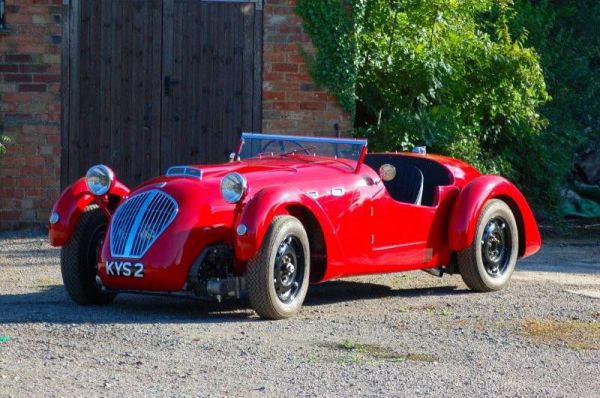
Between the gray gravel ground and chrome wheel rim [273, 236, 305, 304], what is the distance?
7.5 inches

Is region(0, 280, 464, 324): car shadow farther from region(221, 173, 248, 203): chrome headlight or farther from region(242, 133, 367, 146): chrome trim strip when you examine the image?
region(242, 133, 367, 146): chrome trim strip

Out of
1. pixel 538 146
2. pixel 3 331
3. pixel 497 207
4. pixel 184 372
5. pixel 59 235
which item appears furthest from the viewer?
pixel 538 146

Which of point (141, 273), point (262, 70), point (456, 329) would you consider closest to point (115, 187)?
point (141, 273)

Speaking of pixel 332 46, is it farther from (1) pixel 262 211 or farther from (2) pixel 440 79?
(1) pixel 262 211

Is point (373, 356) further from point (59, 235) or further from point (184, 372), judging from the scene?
point (59, 235)

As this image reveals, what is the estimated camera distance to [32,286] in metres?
10.1

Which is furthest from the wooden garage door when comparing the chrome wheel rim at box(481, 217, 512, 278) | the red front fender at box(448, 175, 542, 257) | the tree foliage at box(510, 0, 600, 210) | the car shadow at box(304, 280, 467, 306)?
Answer: the chrome wheel rim at box(481, 217, 512, 278)

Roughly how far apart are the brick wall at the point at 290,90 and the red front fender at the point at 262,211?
5230 mm

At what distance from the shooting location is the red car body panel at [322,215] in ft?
27.1

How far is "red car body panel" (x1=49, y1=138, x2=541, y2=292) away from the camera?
27.1ft

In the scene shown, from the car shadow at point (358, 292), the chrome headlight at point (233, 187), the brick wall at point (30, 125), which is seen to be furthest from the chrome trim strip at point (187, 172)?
the brick wall at point (30, 125)

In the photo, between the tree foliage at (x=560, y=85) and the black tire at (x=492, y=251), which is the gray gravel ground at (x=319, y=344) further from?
the tree foliage at (x=560, y=85)

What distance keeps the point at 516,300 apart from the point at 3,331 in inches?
151

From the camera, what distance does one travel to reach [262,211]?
8.13 m
